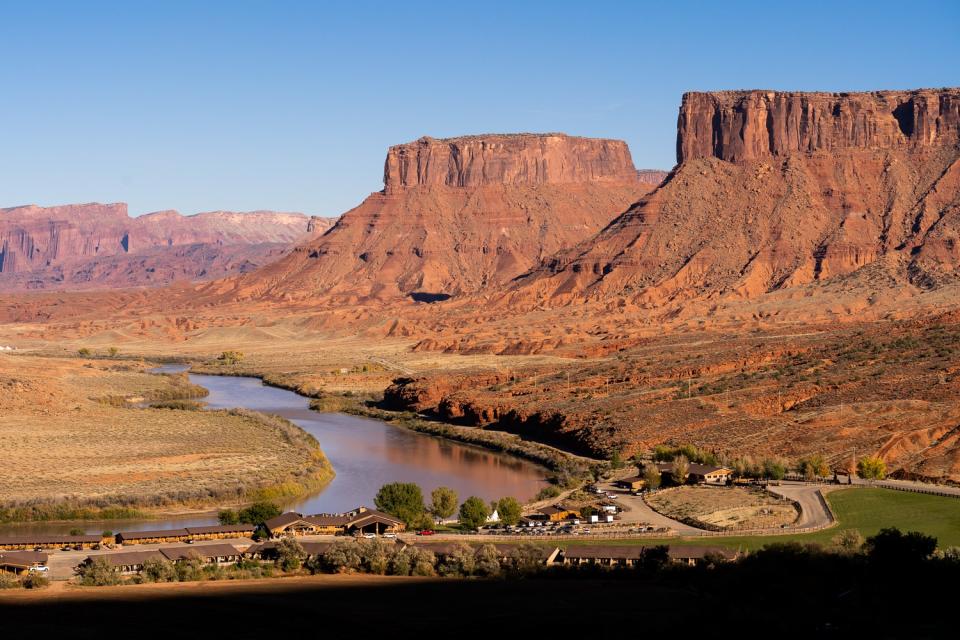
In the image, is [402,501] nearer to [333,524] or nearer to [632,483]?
[333,524]

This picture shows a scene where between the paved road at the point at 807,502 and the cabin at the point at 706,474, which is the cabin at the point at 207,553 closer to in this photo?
the paved road at the point at 807,502

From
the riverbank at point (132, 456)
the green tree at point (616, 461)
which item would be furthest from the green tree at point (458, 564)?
the green tree at point (616, 461)

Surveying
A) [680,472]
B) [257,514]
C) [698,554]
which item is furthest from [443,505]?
[698,554]

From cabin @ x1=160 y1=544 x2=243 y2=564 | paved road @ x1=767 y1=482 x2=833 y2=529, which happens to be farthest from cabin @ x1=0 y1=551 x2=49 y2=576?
paved road @ x1=767 y1=482 x2=833 y2=529

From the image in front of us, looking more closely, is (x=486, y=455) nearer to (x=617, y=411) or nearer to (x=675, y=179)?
(x=617, y=411)

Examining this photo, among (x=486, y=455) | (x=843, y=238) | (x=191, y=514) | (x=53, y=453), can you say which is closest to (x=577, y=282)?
(x=843, y=238)

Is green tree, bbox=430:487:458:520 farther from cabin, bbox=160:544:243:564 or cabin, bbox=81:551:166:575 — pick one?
cabin, bbox=81:551:166:575
